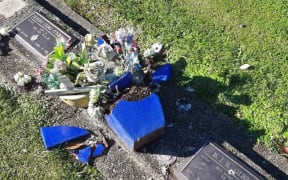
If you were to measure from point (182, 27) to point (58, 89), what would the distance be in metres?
1.76

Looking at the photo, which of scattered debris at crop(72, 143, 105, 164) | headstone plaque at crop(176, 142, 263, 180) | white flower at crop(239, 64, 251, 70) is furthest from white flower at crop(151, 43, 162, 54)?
headstone plaque at crop(176, 142, 263, 180)

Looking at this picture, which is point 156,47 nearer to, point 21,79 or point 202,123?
point 202,123

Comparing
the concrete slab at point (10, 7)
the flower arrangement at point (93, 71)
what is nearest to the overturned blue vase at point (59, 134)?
the flower arrangement at point (93, 71)

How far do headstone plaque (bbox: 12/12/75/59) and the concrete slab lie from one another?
0.35 metres

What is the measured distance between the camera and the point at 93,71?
4.06m

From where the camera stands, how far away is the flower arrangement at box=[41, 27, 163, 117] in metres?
4.11

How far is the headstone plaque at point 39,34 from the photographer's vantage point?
465cm

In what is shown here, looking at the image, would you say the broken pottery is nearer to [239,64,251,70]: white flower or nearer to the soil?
the soil

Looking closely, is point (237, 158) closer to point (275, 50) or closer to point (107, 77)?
point (107, 77)

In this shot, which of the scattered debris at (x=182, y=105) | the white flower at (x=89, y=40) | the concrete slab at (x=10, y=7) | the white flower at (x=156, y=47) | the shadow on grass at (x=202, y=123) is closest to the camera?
the shadow on grass at (x=202, y=123)

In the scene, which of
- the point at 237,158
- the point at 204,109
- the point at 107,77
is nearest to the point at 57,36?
the point at 107,77

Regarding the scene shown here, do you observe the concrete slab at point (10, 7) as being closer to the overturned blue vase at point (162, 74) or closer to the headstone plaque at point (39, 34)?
the headstone plaque at point (39, 34)

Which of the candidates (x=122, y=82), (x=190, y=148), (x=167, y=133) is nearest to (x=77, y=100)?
(x=122, y=82)

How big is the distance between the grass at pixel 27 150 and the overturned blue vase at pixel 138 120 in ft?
1.73
